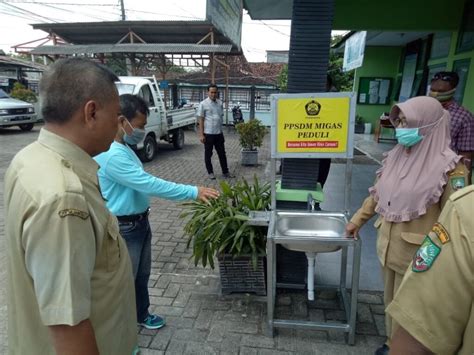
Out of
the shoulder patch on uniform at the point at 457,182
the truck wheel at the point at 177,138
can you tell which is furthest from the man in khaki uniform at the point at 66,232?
the truck wheel at the point at 177,138

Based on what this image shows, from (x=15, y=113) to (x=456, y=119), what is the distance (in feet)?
43.3

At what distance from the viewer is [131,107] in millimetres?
2113

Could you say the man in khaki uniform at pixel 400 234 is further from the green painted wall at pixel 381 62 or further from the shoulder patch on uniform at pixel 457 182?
the green painted wall at pixel 381 62

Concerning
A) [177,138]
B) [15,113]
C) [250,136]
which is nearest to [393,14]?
[250,136]

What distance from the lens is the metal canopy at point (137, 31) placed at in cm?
1240

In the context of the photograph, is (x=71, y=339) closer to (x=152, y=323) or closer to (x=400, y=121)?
(x=152, y=323)

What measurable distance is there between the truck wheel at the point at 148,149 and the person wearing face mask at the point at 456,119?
6.33 m

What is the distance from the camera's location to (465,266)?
→ 784 mm

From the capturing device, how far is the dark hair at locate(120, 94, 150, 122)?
6.88 ft

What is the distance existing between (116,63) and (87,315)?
1609cm

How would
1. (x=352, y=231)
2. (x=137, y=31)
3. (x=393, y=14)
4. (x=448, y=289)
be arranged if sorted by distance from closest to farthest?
(x=448, y=289) < (x=352, y=231) < (x=393, y=14) < (x=137, y=31)

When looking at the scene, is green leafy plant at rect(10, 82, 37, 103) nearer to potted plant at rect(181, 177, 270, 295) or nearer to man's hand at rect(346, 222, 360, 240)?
potted plant at rect(181, 177, 270, 295)

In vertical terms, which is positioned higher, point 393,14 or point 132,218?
point 393,14

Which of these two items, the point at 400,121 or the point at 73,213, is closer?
the point at 73,213
